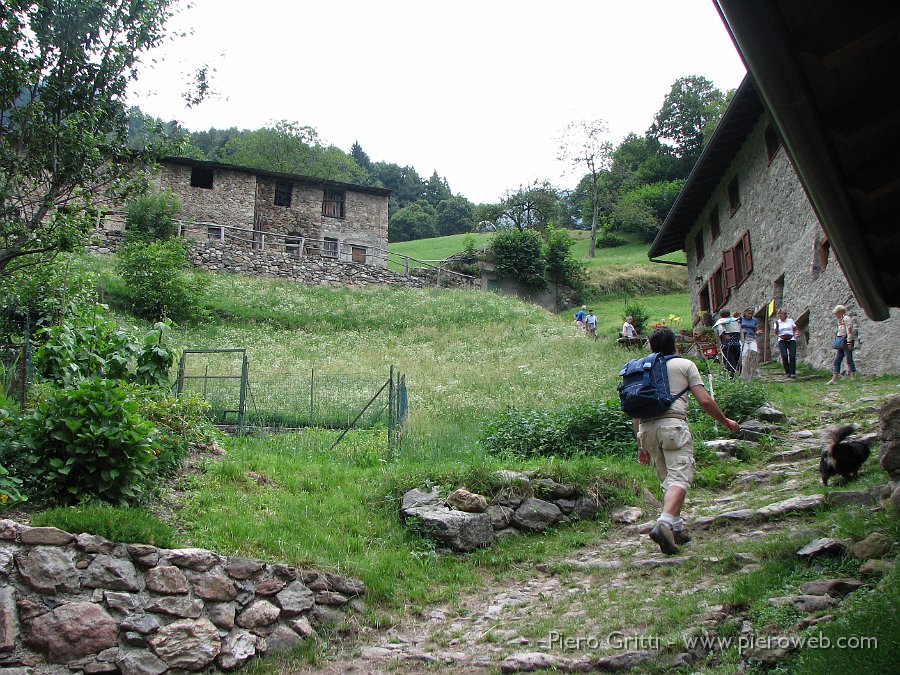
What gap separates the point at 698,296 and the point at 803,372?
1203 cm

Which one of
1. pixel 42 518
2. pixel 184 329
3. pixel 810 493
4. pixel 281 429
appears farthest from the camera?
pixel 184 329

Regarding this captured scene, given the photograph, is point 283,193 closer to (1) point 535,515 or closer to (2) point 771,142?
(2) point 771,142

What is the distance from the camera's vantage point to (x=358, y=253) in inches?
1527

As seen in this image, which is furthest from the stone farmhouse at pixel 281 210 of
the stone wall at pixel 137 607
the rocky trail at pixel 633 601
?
the stone wall at pixel 137 607

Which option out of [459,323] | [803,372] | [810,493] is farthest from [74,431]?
[459,323]

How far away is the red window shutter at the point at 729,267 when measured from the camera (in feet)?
72.9

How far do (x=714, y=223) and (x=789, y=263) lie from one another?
745 centimetres

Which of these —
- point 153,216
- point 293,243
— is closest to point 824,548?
point 153,216

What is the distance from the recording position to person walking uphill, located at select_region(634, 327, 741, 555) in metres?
5.77

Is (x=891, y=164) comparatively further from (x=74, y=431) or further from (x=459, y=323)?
(x=459, y=323)

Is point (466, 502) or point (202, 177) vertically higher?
point (202, 177)

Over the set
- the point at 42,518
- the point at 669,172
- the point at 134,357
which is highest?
the point at 669,172

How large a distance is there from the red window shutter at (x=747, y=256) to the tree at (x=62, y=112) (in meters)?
16.9

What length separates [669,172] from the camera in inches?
2489
